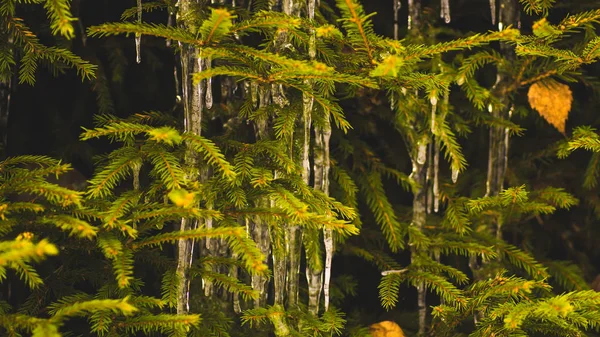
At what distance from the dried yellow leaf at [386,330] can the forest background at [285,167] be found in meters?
0.12

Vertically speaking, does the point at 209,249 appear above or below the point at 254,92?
below

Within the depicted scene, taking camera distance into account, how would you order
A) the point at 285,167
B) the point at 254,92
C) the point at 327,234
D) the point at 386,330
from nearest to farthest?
the point at 285,167 < the point at 254,92 < the point at 327,234 < the point at 386,330

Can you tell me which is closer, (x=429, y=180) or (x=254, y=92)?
(x=254, y=92)

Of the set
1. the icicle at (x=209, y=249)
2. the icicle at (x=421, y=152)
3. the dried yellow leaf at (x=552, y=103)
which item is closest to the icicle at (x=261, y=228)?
the icicle at (x=209, y=249)

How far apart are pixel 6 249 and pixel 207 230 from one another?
1.83 ft

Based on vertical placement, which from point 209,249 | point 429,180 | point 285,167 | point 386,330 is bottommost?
point 386,330

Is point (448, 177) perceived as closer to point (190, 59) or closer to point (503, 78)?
point (503, 78)

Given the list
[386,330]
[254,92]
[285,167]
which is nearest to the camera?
[285,167]

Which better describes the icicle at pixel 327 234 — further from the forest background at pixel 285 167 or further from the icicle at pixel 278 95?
the icicle at pixel 278 95

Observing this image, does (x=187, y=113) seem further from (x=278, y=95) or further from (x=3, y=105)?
(x=3, y=105)

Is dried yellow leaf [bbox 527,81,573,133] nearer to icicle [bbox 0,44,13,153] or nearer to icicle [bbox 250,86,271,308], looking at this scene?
icicle [bbox 250,86,271,308]

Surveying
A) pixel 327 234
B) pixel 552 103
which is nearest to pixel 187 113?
pixel 327 234

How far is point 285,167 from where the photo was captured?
7.83ft

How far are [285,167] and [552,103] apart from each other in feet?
4.46
